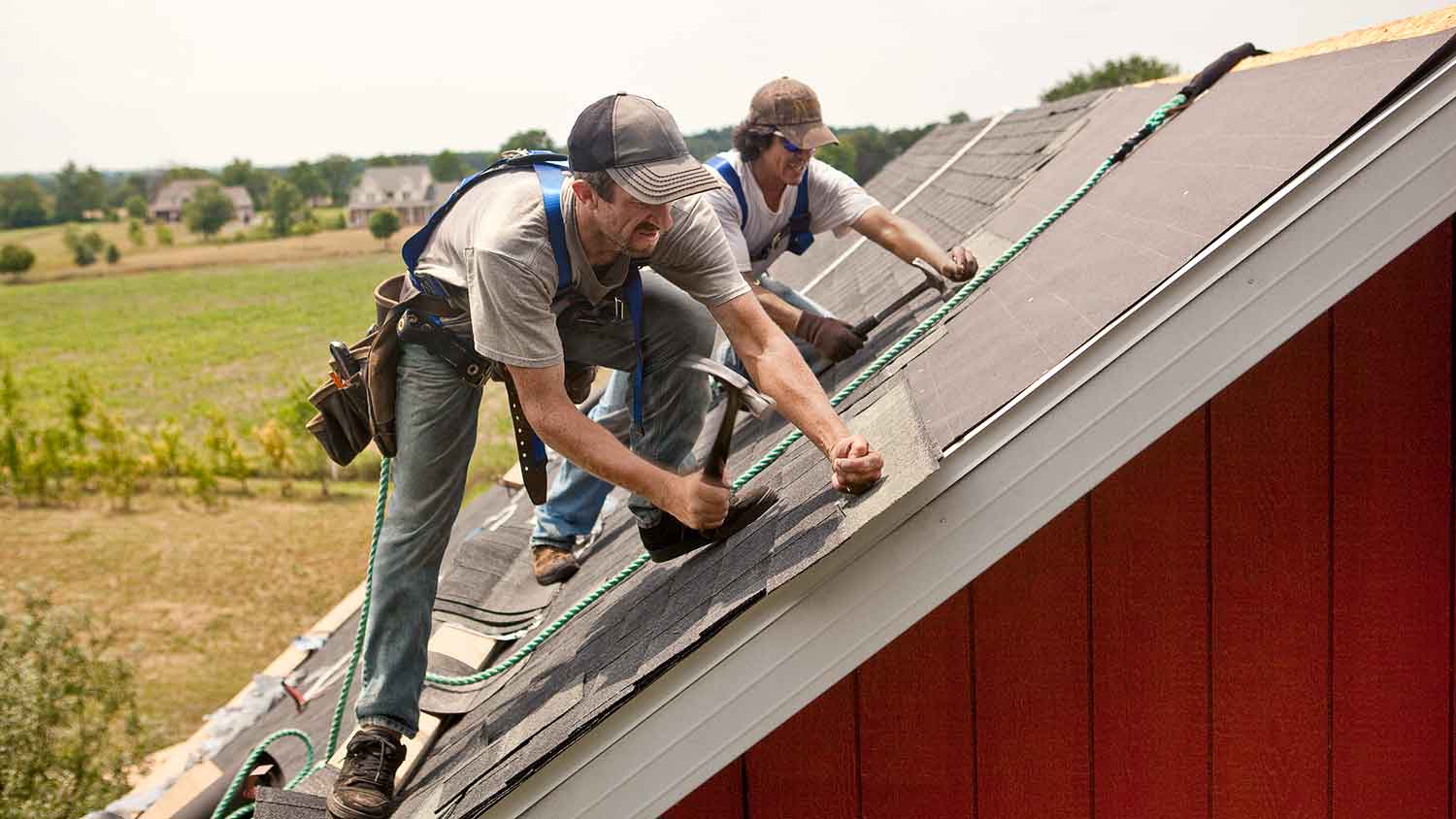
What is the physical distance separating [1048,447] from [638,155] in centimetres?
109

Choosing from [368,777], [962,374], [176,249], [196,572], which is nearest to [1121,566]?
[962,374]

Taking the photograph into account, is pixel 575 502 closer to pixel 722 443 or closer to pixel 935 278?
pixel 935 278

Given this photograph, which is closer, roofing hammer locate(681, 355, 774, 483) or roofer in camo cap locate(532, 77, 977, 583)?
roofing hammer locate(681, 355, 774, 483)

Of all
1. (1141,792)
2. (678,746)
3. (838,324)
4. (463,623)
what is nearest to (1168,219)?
(1141,792)

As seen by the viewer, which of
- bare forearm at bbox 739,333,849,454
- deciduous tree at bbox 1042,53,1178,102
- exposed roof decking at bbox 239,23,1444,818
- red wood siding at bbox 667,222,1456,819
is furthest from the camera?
deciduous tree at bbox 1042,53,1178,102

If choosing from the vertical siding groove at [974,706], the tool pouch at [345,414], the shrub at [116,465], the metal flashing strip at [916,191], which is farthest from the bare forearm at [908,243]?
the shrub at [116,465]

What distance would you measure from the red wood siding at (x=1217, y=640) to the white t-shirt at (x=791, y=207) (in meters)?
1.99

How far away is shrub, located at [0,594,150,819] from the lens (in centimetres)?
780

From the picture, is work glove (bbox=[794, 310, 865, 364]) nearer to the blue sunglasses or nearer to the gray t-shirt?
the blue sunglasses

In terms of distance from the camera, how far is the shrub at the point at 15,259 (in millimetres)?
82625

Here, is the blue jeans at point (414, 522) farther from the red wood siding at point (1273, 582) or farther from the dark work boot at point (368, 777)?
the red wood siding at point (1273, 582)

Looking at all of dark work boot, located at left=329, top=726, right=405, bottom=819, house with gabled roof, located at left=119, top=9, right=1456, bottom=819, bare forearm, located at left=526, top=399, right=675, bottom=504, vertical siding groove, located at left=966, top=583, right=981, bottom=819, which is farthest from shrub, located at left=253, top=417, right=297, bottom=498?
vertical siding groove, located at left=966, top=583, right=981, bottom=819

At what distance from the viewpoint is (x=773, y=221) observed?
465 cm

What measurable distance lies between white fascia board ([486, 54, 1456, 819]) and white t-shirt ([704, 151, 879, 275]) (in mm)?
2507
